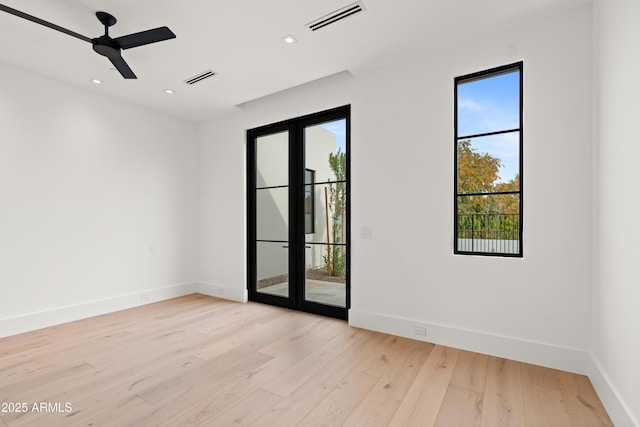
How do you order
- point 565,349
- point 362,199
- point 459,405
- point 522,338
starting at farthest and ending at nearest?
point 362,199 → point 522,338 → point 565,349 → point 459,405

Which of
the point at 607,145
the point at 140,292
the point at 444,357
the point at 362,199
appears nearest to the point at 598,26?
the point at 607,145

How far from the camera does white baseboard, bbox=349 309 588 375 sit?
250 cm

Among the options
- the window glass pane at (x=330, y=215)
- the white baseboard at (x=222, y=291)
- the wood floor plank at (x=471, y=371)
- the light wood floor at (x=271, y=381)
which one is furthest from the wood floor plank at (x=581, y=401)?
the white baseboard at (x=222, y=291)

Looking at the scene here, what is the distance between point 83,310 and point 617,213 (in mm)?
5427

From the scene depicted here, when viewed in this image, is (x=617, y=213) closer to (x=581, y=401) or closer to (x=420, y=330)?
(x=581, y=401)

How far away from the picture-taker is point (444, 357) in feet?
9.16

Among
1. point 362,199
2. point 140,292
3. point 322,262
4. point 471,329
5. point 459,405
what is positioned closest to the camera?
point 459,405

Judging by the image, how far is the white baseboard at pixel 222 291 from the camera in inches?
186

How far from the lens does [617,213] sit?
77.0 inches

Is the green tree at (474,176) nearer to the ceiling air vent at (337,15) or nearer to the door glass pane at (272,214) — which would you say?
the ceiling air vent at (337,15)

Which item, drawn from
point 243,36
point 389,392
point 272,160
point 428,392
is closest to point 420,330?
point 428,392

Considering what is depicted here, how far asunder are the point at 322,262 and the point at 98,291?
3012 mm

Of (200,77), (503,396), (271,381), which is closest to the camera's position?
(503,396)

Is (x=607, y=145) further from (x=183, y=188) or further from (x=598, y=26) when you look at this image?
(x=183, y=188)
